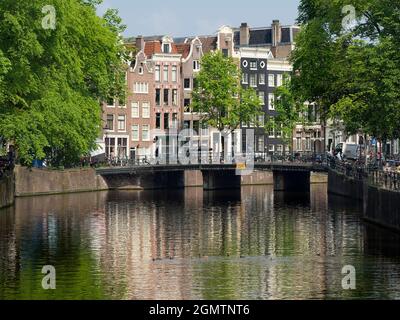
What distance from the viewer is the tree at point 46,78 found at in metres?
67.0

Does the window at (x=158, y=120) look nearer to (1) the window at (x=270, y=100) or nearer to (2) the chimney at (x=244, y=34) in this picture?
(1) the window at (x=270, y=100)

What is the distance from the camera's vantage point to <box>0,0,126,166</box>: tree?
6700 centimetres

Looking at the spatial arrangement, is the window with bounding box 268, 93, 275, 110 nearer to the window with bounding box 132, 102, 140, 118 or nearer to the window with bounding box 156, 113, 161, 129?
the window with bounding box 156, 113, 161, 129

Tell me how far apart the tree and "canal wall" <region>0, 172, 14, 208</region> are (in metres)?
3.61

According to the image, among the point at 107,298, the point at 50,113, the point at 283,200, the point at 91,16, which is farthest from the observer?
the point at 283,200

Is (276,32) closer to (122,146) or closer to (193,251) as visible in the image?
(122,146)

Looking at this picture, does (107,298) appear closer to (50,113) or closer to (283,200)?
(50,113)

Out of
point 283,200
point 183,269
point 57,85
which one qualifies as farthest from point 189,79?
point 183,269

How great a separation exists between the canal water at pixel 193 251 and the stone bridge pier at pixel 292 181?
25552mm

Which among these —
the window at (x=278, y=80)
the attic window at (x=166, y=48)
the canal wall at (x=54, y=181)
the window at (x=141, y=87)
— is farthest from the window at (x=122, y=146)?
the window at (x=278, y=80)

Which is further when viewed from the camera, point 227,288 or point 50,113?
point 50,113

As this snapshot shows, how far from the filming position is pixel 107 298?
42.2 meters
